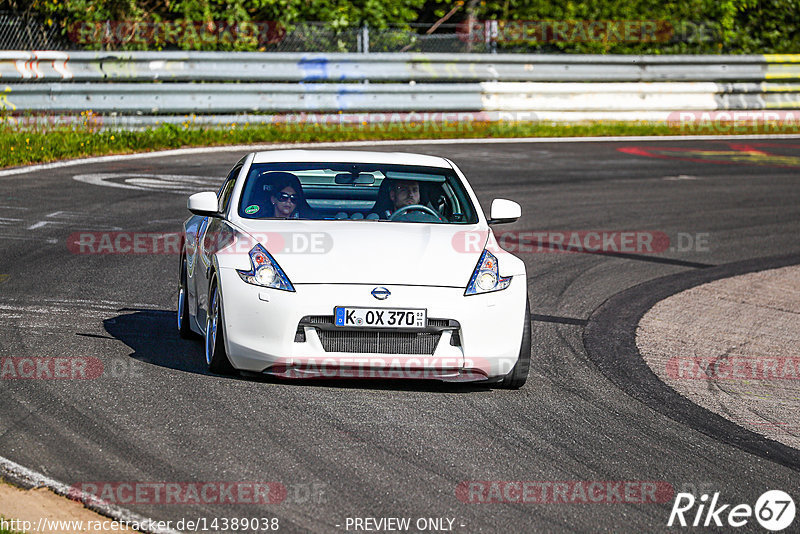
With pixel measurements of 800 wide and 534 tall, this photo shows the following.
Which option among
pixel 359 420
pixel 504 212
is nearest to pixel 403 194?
pixel 504 212

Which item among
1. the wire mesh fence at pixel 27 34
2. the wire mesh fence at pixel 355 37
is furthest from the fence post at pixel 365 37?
the wire mesh fence at pixel 27 34

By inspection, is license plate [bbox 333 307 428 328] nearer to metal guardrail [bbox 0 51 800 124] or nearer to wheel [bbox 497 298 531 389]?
wheel [bbox 497 298 531 389]

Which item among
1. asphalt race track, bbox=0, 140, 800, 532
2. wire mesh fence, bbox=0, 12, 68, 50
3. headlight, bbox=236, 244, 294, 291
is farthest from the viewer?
wire mesh fence, bbox=0, 12, 68, 50

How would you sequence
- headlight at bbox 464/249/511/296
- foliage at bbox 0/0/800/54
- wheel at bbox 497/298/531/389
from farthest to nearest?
foliage at bbox 0/0/800/54 < wheel at bbox 497/298/531/389 < headlight at bbox 464/249/511/296

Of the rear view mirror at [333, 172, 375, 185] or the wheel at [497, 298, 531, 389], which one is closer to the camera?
the wheel at [497, 298, 531, 389]

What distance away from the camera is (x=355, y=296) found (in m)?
6.50

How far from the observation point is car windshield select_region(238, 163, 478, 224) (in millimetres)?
7625

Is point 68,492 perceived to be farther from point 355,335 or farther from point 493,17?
point 493,17

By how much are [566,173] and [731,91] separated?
28.0 ft

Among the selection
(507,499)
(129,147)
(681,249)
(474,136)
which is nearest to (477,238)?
(507,499)

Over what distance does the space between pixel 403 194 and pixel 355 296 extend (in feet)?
4.85

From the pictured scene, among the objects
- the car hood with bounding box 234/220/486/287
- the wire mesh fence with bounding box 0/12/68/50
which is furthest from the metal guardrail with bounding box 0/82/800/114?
the car hood with bounding box 234/220/486/287

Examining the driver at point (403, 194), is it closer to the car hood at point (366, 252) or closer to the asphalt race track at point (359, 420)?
the car hood at point (366, 252)

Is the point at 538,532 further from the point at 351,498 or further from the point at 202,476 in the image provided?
the point at 202,476
